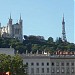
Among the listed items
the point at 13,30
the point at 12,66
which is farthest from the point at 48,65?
the point at 13,30

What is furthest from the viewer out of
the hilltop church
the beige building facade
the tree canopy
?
the hilltop church

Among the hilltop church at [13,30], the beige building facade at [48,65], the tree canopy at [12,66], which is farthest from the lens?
the hilltop church at [13,30]

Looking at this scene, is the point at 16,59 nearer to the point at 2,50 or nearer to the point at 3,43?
the point at 2,50

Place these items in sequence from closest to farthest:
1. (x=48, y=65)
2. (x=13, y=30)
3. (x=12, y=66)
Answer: (x=12, y=66)
(x=48, y=65)
(x=13, y=30)

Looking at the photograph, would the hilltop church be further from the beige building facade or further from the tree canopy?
the tree canopy

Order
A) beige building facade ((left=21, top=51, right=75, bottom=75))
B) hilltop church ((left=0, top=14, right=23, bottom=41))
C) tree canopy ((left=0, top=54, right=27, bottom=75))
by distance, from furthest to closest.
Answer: hilltop church ((left=0, top=14, right=23, bottom=41)) < beige building facade ((left=21, top=51, right=75, bottom=75)) < tree canopy ((left=0, top=54, right=27, bottom=75))

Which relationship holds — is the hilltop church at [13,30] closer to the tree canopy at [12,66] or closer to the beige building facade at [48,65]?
the beige building facade at [48,65]

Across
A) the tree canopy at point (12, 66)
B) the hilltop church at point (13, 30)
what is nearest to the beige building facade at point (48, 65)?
the tree canopy at point (12, 66)

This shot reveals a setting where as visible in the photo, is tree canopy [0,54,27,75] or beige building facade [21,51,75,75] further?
beige building facade [21,51,75,75]

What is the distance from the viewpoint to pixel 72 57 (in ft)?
351

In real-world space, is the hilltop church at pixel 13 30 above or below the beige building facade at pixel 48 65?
above

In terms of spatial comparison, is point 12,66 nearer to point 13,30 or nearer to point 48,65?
point 48,65

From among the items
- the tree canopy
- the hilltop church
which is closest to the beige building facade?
the tree canopy

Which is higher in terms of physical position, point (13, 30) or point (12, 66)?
point (13, 30)
